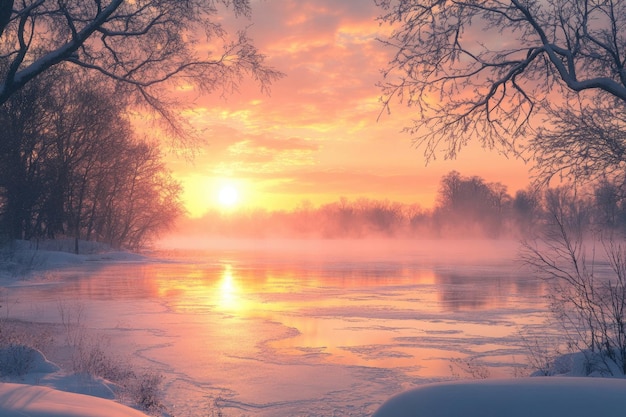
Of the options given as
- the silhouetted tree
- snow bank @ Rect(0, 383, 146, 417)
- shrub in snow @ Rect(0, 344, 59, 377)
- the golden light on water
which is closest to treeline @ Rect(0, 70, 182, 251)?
the golden light on water

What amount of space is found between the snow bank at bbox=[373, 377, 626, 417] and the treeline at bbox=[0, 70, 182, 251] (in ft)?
63.7

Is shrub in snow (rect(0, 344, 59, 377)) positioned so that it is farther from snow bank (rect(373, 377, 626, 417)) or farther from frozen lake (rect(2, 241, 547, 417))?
snow bank (rect(373, 377, 626, 417))

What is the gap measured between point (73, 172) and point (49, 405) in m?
40.9

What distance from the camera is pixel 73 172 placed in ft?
133

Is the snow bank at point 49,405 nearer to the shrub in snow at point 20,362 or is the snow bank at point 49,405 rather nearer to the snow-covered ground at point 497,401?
the snow-covered ground at point 497,401

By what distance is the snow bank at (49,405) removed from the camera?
10.1 ft

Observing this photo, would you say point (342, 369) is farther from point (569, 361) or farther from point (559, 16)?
point (559, 16)

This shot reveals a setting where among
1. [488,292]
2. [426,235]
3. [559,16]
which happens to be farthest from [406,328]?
[426,235]

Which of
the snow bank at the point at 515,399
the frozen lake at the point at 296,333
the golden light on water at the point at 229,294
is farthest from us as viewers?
the golden light on water at the point at 229,294

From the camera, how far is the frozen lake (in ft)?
25.3

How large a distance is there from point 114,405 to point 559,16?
32.1ft

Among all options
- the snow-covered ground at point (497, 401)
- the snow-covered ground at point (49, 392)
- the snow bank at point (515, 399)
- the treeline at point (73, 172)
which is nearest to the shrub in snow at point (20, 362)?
the snow-covered ground at point (49, 392)

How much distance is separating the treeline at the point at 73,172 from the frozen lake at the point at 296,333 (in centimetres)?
779

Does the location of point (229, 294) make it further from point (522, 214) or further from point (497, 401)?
point (522, 214)
